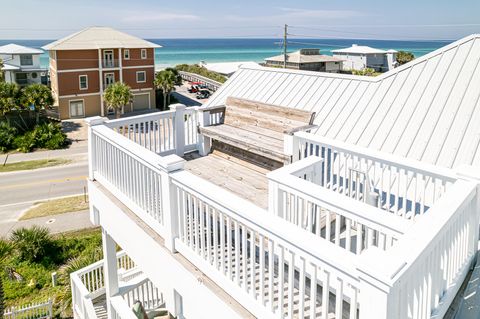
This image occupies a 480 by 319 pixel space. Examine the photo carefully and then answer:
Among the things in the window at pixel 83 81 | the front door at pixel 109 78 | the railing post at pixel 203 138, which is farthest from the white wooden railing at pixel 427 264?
the front door at pixel 109 78

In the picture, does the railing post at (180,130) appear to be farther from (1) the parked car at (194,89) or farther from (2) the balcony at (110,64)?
(1) the parked car at (194,89)

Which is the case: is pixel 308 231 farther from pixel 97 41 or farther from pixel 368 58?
pixel 368 58

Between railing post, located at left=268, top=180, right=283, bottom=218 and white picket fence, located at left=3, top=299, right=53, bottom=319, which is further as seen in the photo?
white picket fence, located at left=3, top=299, right=53, bottom=319

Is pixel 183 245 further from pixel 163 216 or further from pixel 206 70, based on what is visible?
→ pixel 206 70

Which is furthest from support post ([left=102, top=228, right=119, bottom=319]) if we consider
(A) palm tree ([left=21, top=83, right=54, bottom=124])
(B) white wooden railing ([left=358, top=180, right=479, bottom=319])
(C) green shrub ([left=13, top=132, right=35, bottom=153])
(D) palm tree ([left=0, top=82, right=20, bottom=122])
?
(D) palm tree ([left=0, top=82, right=20, bottom=122])

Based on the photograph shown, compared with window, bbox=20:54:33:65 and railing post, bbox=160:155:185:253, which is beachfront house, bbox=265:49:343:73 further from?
railing post, bbox=160:155:185:253

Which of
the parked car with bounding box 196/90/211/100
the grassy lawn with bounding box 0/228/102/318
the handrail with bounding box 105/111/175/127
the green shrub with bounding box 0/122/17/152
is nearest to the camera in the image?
the handrail with bounding box 105/111/175/127
